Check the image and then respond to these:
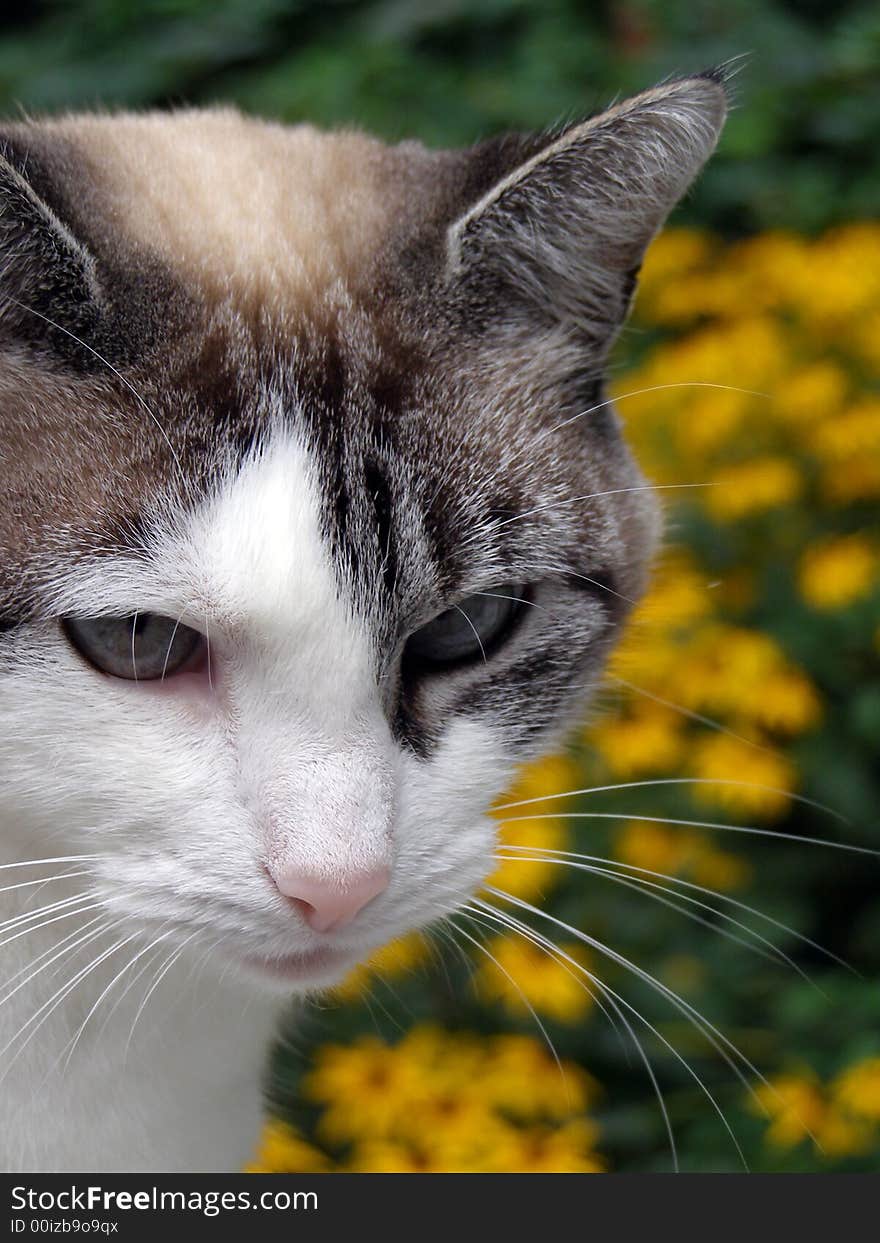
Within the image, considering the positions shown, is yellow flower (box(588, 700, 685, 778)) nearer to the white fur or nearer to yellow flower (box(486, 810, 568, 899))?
yellow flower (box(486, 810, 568, 899))

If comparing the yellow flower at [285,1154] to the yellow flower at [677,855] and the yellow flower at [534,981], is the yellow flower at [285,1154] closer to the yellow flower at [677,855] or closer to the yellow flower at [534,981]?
the yellow flower at [534,981]

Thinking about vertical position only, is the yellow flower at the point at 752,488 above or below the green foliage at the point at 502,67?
below

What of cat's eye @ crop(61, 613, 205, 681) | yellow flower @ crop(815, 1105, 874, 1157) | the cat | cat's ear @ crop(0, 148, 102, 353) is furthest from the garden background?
cat's ear @ crop(0, 148, 102, 353)

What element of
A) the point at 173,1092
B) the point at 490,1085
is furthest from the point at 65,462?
the point at 490,1085

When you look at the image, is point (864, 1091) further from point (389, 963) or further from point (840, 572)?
point (840, 572)

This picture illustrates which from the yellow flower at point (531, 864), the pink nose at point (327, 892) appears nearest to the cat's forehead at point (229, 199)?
the pink nose at point (327, 892)

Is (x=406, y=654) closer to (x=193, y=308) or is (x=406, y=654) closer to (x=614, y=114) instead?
(x=193, y=308)
